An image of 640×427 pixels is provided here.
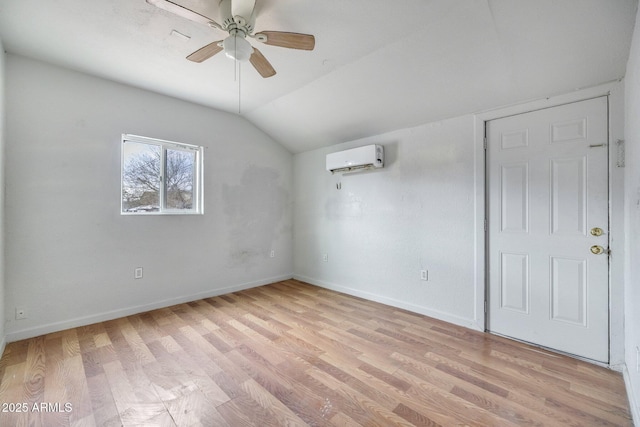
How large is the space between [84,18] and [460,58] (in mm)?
2940

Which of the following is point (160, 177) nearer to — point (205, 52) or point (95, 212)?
point (95, 212)

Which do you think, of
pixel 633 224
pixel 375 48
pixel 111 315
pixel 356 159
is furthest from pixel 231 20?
pixel 111 315

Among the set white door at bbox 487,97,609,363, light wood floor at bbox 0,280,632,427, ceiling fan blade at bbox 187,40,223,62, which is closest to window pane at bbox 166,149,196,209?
light wood floor at bbox 0,280,632,427

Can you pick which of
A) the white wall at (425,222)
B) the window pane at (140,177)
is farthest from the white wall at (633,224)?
the window pane at (140,177)

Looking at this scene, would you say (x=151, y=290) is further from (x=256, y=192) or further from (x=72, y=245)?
(x=256, y=192)

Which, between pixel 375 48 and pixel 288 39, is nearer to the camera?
pixel 288 39

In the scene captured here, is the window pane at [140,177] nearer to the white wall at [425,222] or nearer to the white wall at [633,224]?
the white wall at [425,222]

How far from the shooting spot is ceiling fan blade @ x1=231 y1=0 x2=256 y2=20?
158 centimetres

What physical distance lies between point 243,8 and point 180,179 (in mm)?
2452

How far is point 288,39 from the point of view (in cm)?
177

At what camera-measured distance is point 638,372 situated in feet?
4.78

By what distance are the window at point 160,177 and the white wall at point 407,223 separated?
1.79 meters

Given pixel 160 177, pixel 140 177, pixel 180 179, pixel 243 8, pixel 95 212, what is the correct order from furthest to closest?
pixel 180 179 → pixel 160 177 → pixel 140 177 → pixel 95 212 → pixel 243 8

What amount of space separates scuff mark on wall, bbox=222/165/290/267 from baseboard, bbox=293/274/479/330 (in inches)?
38.9
